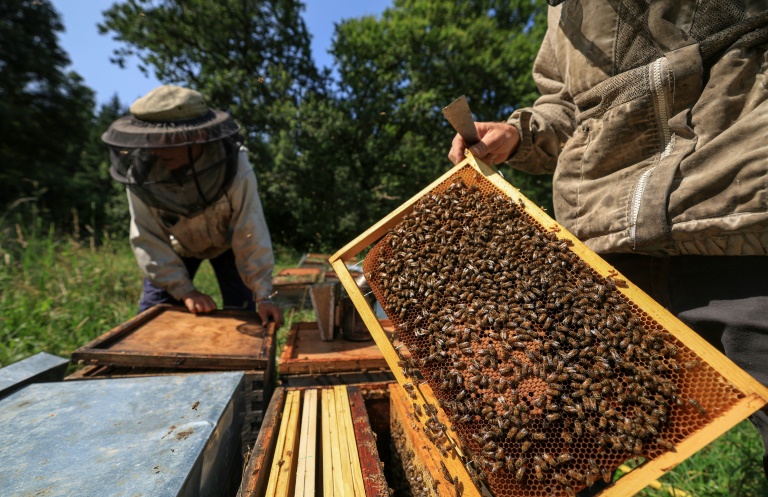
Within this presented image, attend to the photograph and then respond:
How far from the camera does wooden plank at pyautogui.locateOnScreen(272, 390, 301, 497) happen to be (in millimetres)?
1539

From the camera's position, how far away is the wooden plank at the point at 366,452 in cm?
153

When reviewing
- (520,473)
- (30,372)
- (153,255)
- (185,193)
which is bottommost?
(520,473)

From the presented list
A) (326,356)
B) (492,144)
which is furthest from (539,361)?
(326,356)

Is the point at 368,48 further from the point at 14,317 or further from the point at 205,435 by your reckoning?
the point at 205,435

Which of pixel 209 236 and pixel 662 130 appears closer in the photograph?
pixel 662 130

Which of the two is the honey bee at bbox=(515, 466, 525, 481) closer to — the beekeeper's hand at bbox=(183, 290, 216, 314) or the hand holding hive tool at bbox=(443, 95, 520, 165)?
the hand holding hive tool at bbox=(443, 95, 520, 165)

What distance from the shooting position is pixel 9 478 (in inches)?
52.9

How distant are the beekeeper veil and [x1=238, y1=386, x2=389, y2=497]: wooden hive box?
2232 millimetres

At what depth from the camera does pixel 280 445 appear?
1.77m

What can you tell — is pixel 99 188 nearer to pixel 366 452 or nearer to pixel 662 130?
pixel 366 452

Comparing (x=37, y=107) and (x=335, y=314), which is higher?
(x=37, y=107)

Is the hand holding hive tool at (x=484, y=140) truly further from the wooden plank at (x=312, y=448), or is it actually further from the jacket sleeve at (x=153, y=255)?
the jacket sleeve at (x=153, y=255)

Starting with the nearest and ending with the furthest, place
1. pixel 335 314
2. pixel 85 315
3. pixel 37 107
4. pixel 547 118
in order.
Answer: pixel 547 118, pixel 335 314, pixel 85 315, pixel 37 107

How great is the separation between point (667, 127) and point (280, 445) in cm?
223
